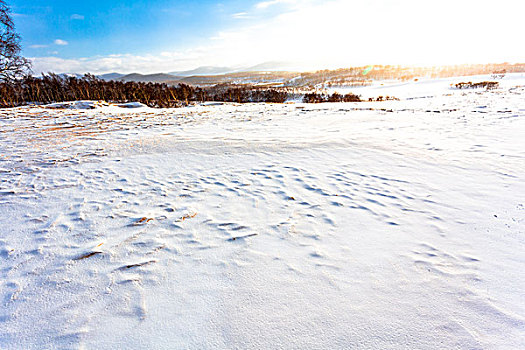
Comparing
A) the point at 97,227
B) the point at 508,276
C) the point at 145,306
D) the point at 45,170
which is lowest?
the point at 508,276

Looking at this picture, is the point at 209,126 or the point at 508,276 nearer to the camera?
the point at 508,276

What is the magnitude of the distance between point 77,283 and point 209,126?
821 cm

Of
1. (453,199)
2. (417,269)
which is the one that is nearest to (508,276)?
(417,269)

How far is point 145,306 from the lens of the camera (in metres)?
2.00

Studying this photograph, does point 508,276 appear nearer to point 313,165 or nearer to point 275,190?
point 275,190

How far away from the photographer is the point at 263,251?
2652mm

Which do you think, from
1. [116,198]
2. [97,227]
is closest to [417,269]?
[97,227]

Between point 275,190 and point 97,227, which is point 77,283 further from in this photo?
point 275,190

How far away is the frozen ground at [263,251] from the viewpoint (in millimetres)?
1808

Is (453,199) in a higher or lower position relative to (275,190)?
lower

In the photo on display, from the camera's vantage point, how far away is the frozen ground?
1.81 metres

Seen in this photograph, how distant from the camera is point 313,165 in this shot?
529cm

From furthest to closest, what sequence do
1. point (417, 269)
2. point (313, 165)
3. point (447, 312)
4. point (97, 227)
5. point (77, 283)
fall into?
point (313, 165) → point (97, 227) → point (417, 269) → point (77, 283) → point (447, 312)

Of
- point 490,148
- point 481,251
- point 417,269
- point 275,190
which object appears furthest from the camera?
point 490,148
